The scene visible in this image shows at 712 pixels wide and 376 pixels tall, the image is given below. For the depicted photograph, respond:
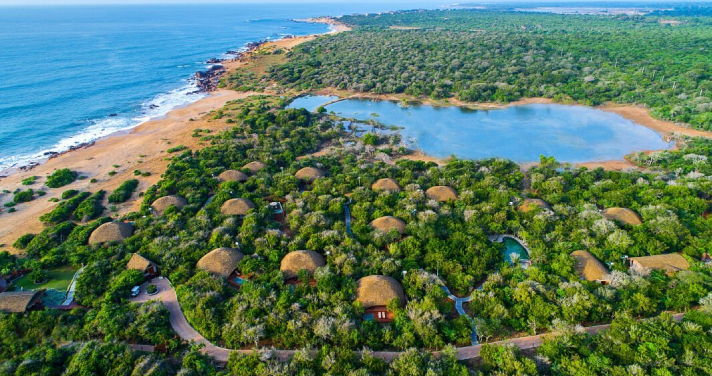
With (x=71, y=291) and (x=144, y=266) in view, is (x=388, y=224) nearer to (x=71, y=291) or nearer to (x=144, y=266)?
(x=144, y=266)

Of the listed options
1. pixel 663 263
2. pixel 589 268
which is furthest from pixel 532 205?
pixel 663 263

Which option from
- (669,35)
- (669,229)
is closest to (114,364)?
(669,229)

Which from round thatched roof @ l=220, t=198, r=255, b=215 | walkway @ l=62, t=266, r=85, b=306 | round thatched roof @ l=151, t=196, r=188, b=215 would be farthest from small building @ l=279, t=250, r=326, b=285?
round thatched roof @ l=151, t=196, r=188, b=215

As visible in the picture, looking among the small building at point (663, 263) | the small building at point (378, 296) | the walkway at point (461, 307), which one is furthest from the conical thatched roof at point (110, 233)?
the small building at point (663, 263)

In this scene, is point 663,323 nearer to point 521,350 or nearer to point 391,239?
point 521,350

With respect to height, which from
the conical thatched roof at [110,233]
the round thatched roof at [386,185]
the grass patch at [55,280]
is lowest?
the grass patch at [55,280]

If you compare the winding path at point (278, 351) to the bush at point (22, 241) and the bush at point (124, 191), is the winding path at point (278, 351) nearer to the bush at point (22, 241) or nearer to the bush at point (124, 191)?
the bush at point (22, 241)
